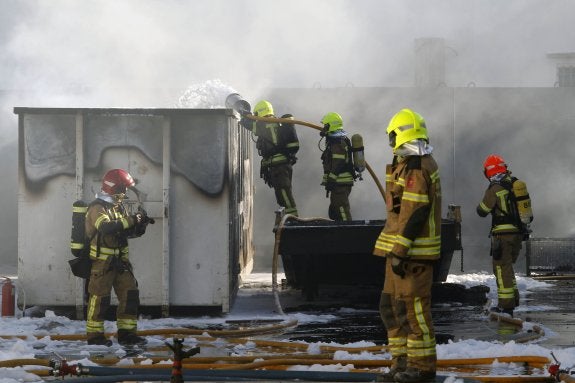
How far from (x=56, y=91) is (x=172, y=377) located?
15761mm

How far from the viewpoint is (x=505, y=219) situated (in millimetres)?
12430

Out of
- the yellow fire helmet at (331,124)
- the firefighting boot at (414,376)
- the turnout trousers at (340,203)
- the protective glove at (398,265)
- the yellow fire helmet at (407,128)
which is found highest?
the yellow fire helmet at (331,124)

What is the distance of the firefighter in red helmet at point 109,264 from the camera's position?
10172 mm

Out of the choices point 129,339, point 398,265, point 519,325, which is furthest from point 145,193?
point 398,265

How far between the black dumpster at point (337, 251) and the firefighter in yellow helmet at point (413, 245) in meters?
4.41

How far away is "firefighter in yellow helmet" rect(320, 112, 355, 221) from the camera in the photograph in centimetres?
1421

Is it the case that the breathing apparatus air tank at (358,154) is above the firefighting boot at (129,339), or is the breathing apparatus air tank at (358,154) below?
above

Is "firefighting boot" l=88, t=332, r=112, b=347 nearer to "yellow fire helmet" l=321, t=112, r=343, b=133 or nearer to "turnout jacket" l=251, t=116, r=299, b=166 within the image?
"turnout jacket" l=251, t=116, r=299, b=166

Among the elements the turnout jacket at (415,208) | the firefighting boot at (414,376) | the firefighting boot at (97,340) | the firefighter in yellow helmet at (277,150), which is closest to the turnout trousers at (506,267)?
the firefighter in yellow helmet at (277,150)

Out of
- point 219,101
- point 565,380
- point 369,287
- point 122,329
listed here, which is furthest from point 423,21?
point 565,380

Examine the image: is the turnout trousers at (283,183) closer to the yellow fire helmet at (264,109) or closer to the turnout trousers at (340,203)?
the turnout trousers at (340,203)

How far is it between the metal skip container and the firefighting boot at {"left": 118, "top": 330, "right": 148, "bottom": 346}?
180 cm

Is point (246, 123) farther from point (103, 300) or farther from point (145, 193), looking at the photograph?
point (103, 300)

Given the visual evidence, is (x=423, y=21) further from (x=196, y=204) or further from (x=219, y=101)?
(x=196, y=204)
